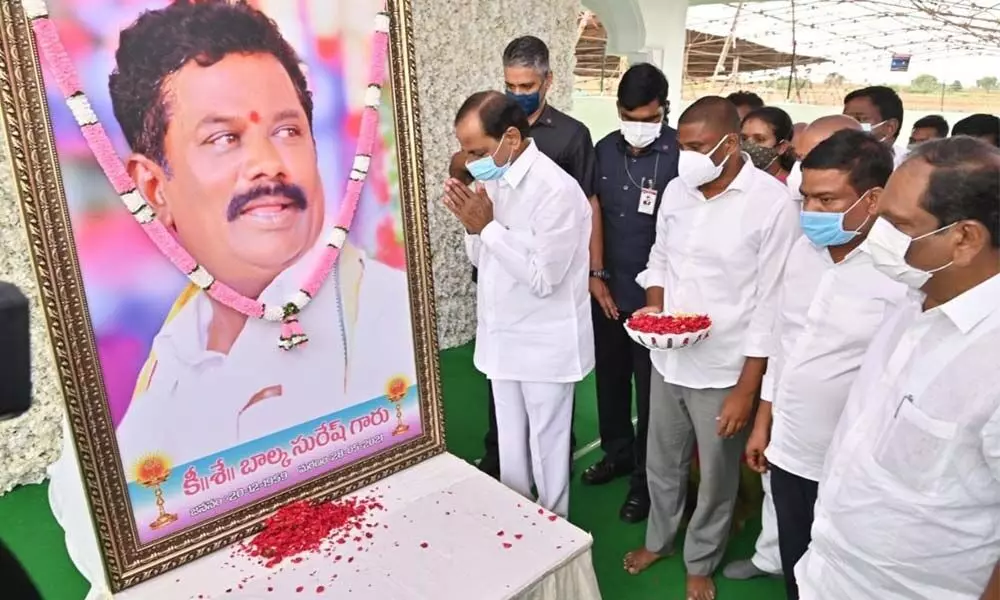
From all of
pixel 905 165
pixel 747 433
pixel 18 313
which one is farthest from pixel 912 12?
pixel 18 313

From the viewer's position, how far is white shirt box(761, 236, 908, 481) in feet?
5.04

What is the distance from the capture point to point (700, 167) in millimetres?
1938

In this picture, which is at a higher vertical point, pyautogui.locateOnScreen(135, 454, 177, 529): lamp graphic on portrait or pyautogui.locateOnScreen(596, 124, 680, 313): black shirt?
pyautogui.locateOnScreen(596, 124, 680, 313): black shirt

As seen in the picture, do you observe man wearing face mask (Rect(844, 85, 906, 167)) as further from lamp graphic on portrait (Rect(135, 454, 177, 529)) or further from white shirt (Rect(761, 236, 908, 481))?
lamp graphic on portrait (Rect(135, 454, 177, 529))

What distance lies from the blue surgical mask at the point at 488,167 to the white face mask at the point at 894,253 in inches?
42.1

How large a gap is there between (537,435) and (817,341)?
0.98 m

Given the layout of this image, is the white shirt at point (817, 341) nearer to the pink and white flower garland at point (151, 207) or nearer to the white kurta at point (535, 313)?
the white kurta at point (535, 313)

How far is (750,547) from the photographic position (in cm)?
250

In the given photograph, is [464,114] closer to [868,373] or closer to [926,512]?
[868,373]

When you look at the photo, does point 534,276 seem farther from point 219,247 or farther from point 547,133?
point 547,133

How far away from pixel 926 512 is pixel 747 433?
3.50 ft

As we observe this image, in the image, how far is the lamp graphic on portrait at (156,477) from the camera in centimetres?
158

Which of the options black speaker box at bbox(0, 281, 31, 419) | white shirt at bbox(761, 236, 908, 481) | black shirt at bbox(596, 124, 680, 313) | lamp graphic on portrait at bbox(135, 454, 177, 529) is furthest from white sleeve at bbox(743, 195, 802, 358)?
black speaker box at bbox(0, 281, 31, 419)

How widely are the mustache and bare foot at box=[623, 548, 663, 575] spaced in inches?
61.4
